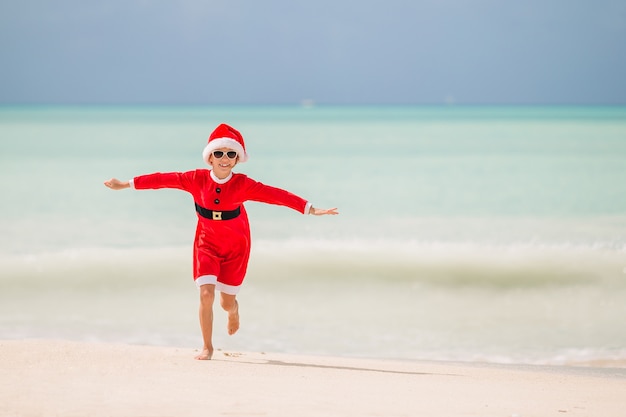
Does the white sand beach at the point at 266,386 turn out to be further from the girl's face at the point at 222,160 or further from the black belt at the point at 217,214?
the girl's face at the point at 222,160

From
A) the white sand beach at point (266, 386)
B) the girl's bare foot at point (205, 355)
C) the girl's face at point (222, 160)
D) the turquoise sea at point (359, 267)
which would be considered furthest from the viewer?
the turquoise sea at point (359, 267)

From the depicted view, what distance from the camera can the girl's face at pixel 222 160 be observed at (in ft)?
18.9

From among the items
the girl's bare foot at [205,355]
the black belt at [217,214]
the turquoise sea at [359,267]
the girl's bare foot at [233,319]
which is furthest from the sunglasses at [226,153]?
the turquoise sea at [359,267]

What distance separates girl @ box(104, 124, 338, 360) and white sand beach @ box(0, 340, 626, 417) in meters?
0.48

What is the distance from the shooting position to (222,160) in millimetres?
5746

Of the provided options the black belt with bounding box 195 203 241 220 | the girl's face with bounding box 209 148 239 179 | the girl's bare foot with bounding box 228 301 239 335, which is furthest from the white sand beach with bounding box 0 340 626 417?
the girl's face with bounding box 209 148 239 179

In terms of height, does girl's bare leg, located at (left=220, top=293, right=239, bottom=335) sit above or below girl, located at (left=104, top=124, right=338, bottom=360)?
below

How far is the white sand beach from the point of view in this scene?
436 centimetres

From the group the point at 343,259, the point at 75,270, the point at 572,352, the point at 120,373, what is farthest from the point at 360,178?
the point at 120,373

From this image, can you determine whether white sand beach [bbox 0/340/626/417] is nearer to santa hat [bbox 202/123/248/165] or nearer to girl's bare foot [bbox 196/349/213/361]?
girl's bare foot [bbox 196/349/213/361]

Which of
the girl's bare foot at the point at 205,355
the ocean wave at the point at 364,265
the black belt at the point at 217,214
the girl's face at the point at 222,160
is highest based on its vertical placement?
the ocean wave at the point at 364,265

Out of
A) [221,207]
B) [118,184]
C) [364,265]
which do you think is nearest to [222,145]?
[221,207]

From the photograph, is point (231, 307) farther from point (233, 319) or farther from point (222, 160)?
point (222, 160)

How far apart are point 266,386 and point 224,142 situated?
1661 mm
